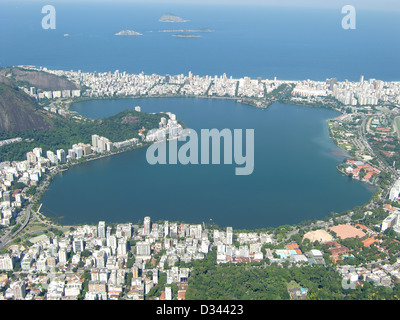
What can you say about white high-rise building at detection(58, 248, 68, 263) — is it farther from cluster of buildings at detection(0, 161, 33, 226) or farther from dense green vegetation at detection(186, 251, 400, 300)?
dense green vegetation at detection(186, 251, 400, 300)

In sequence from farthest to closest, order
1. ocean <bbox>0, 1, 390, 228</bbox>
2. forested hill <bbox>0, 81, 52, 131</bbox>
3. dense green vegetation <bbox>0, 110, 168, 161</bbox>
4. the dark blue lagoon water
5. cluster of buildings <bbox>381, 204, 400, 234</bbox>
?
1. forested hill <bbox>0, 81, 52, 131</bbox>
2. dense green vegetation <bbox>0, 110, 168, 161</bbox>
3. ocean <bbox>0, 1, 390, 228</bbox>
4. the dark blue lagoon water
5. cluster of buildings <bbox>381, 204, 400, 234</bbox>

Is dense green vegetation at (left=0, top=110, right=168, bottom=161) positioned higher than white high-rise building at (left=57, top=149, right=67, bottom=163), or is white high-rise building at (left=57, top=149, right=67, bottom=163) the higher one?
dense green vegetation at (left=0, top=110, right=168, bottom=161)

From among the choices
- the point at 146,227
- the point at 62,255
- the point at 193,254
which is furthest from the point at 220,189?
the point at 62,255

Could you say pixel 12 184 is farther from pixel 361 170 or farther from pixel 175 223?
pixel 361 170

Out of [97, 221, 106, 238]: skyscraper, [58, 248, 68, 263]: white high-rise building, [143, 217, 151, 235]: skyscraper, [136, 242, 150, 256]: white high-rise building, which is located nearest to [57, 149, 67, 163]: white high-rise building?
[97, 221, 106, 238]: skyscraper

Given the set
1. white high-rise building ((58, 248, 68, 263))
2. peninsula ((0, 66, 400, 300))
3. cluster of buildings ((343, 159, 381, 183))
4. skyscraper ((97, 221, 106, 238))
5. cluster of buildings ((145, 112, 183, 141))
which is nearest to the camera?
peninsula ((0, 66, 400, 300))
